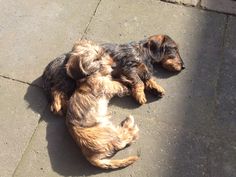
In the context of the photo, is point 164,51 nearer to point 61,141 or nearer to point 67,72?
point 67,72

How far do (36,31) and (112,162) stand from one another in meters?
2.01

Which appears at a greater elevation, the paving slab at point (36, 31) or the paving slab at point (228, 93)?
the paving slab at point (228, 93)

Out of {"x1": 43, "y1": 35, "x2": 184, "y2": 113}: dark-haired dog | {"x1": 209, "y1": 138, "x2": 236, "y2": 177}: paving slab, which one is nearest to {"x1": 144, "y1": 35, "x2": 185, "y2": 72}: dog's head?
{"x1": 43, "y1": 35, "x2": 184, "y2": 113}: dark-haired dog

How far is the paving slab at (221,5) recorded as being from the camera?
5.32 metres

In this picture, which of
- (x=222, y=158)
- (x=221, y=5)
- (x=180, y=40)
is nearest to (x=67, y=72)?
(x=180, y=40)

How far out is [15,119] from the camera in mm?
4395

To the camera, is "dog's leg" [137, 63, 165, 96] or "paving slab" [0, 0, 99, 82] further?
"paving slab" [0, 0, 99, 82]

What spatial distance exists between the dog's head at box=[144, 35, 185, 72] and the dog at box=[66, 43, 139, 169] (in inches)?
18.0

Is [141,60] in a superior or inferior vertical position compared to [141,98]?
superior

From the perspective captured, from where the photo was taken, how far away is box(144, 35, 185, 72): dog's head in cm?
448

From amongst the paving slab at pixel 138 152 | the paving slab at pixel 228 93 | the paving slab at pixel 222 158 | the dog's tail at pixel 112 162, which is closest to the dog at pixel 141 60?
the paving slab at pixel 138 152

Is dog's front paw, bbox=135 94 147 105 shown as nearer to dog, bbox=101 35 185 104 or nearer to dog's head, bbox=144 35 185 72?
dog, bbox=101 35 185 104

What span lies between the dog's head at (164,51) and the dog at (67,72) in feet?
1.79

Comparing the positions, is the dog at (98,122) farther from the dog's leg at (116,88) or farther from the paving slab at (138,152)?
the paving slab at (138,152)
